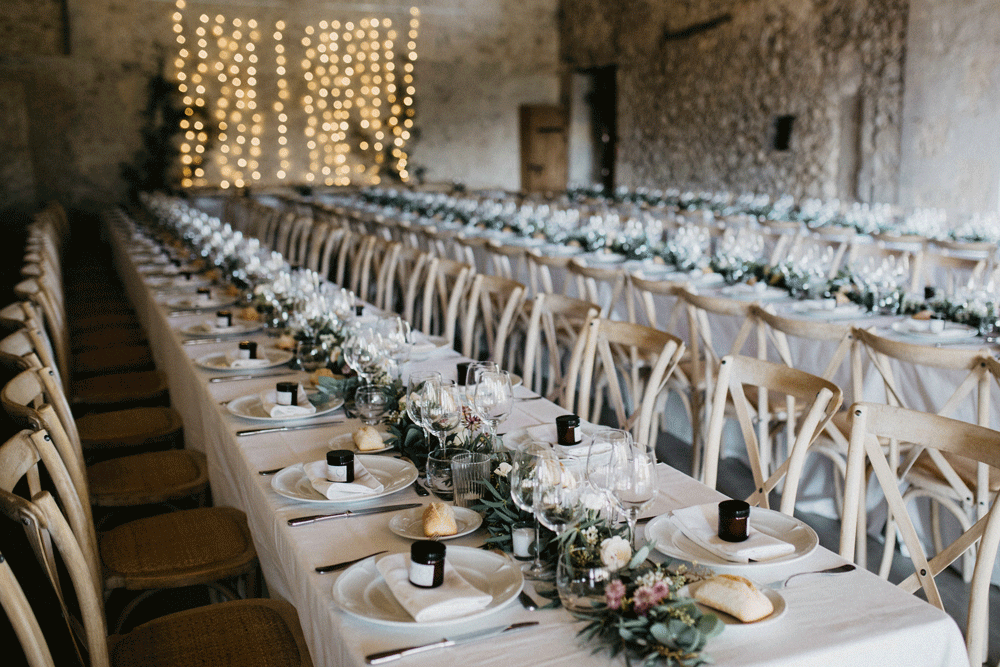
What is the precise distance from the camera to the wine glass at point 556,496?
52.1 inches

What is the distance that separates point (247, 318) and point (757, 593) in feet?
10.0

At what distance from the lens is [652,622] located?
3.81ft

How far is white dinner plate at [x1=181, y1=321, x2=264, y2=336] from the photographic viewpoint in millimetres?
3510

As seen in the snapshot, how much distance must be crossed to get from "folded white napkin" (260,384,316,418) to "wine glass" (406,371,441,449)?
0.41 metres

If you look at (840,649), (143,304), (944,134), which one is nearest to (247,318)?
(143,304)

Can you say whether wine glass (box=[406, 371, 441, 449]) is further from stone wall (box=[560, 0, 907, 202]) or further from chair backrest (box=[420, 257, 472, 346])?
stone wall (box=[560, 0, 907, 202])

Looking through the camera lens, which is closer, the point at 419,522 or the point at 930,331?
the point at 419,522

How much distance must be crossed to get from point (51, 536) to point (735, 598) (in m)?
1.29

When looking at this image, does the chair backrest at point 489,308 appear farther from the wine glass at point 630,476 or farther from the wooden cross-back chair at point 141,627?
the wine glass at point 630,476

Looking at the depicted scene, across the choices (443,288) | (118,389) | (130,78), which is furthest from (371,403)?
(130,78)

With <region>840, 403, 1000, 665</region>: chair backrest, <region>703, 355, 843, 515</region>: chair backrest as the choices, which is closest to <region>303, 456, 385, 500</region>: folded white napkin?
<region>703, 355, 843, 515</region>: chair backrest

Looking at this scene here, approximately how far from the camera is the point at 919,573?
176 centimetres

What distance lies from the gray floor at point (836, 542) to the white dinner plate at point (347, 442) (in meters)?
1.92

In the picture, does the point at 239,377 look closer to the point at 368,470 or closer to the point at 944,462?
the point at 368,470
